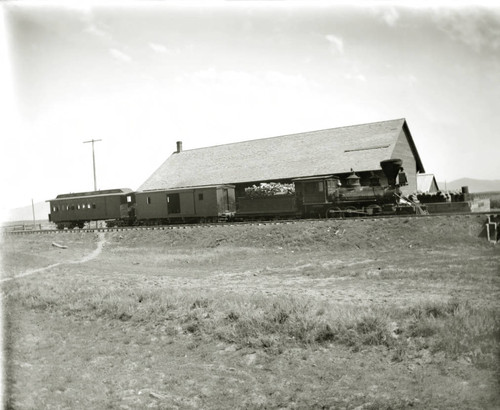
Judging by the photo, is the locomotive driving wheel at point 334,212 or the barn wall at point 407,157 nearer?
the locomotive driving wheel at point 334,212

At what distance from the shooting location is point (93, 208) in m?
34.2

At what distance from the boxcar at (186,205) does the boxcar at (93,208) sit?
5.55 ft

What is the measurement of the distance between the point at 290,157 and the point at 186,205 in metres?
9.09

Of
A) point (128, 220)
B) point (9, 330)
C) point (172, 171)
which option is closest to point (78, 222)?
point (128, 220)

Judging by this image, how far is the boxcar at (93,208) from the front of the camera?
108ft

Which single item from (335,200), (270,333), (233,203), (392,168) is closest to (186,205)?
(233,203)

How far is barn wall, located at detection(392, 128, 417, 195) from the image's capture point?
30217 mm

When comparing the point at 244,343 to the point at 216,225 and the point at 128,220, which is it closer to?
the point at 216,225

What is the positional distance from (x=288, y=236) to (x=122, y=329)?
11.2 m

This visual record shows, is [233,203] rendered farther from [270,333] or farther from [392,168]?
[270,333]

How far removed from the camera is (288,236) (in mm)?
20125

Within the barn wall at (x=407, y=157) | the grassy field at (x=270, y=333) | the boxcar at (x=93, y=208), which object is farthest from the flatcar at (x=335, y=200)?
the boxcar at (x=93, y=208)

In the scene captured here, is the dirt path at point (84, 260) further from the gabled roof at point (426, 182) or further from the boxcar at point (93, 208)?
the gabled roof at point (426, 182)

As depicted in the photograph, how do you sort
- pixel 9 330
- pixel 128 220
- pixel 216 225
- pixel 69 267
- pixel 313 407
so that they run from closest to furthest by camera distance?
pixel 313 407, pixel 9 330, pixel 69 267, pixel 216 225, pixel 128 220
